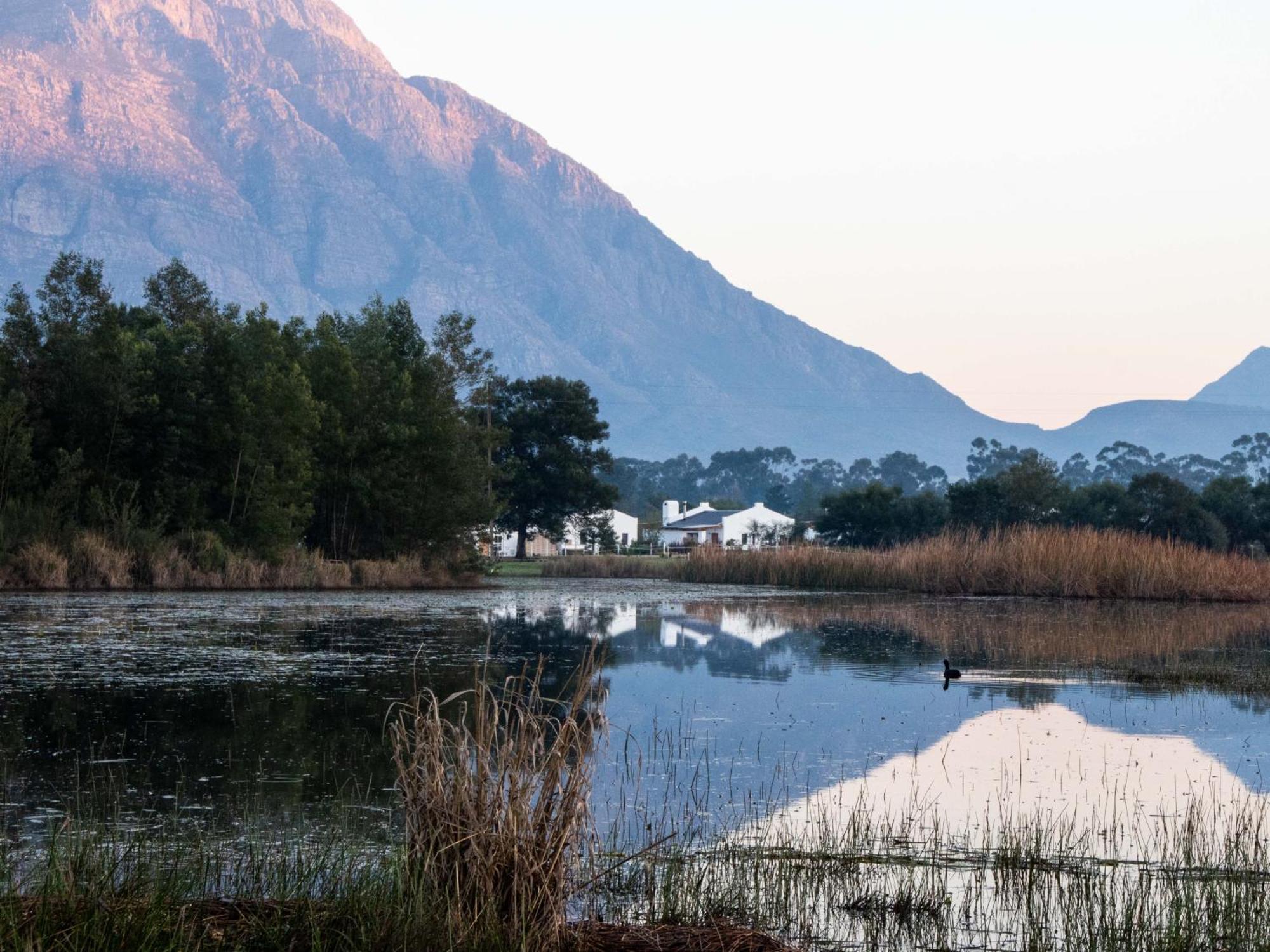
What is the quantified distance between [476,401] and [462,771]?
6300 centimetres

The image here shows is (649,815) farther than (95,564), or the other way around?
(95,564)

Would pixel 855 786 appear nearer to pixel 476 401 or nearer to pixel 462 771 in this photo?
pixel 462 771

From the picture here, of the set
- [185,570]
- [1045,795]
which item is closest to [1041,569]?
[185,570]

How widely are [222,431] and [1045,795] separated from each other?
3624 centimetres

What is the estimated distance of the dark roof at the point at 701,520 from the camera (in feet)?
430

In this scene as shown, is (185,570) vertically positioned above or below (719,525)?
below

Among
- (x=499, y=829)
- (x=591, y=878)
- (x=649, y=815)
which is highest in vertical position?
(x=499, y=829)

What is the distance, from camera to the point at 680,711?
646 inches

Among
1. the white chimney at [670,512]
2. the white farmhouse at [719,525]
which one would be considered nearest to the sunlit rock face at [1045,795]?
the white farmhouse at [719,525]

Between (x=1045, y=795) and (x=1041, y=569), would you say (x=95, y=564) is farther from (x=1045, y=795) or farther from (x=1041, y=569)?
(x=1045, y=795)

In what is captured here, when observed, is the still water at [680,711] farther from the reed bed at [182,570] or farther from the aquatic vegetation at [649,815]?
the reed bed at [182,570]

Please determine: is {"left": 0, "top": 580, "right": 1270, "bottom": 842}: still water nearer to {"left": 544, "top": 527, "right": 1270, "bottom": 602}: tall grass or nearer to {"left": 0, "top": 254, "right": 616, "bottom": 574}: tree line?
{"left": 544, "top": 527, "right": 1270, "bottom": 602}: tall grass

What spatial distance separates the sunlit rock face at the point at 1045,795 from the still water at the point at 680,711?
0.05m

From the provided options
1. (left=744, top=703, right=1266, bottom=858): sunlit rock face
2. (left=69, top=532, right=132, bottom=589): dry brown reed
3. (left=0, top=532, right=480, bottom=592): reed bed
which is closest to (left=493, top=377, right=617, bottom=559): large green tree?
(left=0, top=532, right=480, bottom=592): reed bed
